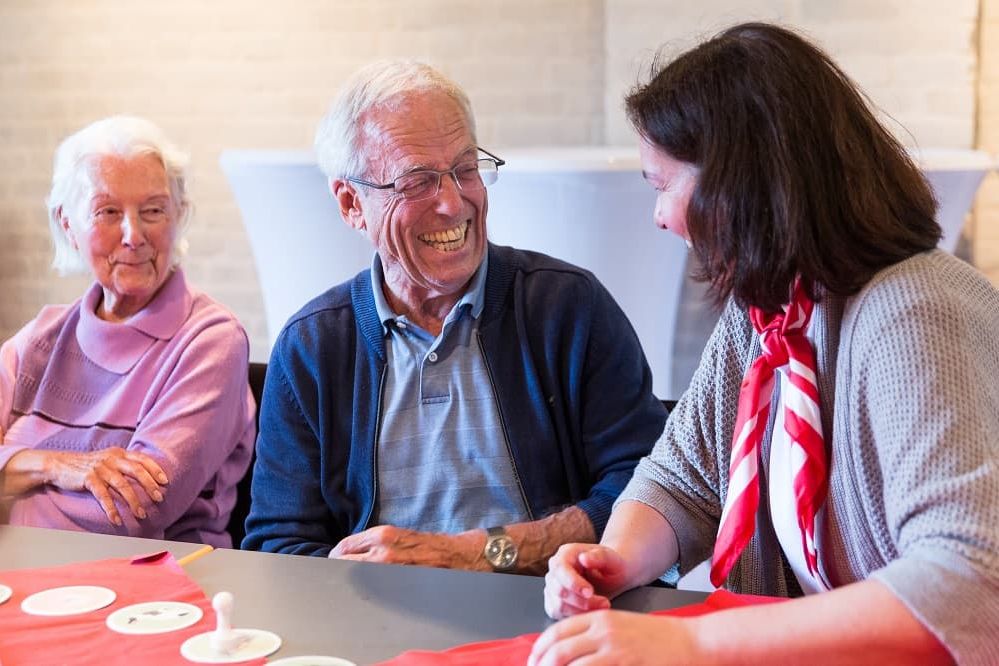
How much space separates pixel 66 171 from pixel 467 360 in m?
0.94

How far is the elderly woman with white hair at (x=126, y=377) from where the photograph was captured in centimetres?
191

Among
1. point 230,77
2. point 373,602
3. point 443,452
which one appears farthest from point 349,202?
point 230,77

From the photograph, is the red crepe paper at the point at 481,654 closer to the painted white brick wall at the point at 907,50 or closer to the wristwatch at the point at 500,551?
the wristwatch at the point at 500,551

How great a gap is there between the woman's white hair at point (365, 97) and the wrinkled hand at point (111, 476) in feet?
1.85

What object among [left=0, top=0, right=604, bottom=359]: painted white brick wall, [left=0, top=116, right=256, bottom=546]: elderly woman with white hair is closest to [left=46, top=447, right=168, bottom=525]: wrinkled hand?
[left=0, top=116, right=256, bottom=546]: elderly woman with white hair

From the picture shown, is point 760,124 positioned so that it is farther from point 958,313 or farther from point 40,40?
point 40,40

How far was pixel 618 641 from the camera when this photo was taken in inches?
38.7

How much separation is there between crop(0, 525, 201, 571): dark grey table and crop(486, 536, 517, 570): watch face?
16.2 inches

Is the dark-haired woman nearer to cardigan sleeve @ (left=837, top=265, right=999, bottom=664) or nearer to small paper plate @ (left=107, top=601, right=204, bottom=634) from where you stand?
cardigan sleeve @ (left=837, top=265, right=999, bottom=664)

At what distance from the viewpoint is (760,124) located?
1148 mm

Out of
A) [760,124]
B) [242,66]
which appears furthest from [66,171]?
[242,66]

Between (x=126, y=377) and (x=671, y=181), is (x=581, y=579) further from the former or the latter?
(x=126, y=377)

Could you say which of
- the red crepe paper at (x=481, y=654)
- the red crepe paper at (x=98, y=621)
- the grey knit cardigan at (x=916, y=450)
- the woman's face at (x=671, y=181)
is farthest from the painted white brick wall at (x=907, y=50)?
the red crepe paper at (x=481, y=654)

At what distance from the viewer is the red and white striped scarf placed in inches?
47.7
